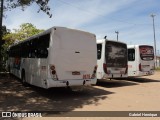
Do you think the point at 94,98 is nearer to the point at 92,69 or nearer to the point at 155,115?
the point at 92,69

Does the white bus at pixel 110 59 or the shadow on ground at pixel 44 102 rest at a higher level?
the white bus at pixel 110 59

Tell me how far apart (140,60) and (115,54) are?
3424 millimetres

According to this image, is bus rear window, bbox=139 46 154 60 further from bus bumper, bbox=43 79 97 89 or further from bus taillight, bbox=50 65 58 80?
bus taillight, bbox=50 65 58 80

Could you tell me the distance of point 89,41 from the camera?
1206 cm

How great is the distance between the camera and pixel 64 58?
36.5 feet

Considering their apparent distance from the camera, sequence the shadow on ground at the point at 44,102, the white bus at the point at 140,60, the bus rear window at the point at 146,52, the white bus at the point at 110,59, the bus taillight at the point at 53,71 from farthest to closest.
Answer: the bus rear window at the point at 146,52, the white bus at the point at 140,60, the white bus at the point at 110,59, the bus taillight at the point at 53,71, the shadow on ground at the point at 44,102

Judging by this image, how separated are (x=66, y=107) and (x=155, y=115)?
10.3 feet

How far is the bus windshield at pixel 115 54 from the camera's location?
598 inches

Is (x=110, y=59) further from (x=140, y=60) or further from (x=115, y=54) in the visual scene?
(x=140, y=60)

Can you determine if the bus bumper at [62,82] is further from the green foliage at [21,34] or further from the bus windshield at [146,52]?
the green foliage at [21,34]

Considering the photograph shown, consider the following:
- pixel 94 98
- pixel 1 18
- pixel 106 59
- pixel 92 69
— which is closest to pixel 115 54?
pixel 106 59

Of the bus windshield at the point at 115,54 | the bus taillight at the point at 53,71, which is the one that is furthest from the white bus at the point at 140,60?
the bus taillight at the point at 53,71

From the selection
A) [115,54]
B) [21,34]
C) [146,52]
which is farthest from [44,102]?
[21,34]

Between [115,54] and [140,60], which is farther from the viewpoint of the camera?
[140,60]
